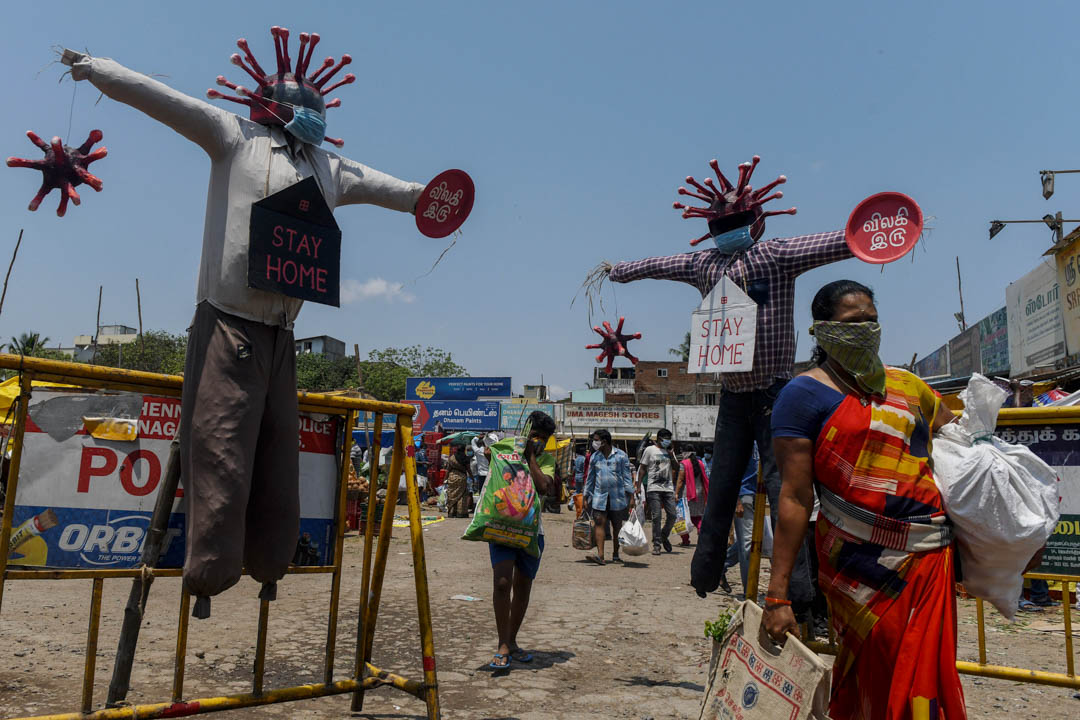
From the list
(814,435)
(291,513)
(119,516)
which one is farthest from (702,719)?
(119,516)

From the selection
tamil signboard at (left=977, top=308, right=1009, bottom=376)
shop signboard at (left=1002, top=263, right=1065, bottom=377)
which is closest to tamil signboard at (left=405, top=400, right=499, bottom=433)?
tamil signboard at (left=977, top=308, right=1009, bottom=376)

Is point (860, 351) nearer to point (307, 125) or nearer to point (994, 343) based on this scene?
point (307, 125)

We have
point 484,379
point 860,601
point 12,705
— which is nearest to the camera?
point 860,601

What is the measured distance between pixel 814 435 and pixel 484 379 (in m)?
30.3

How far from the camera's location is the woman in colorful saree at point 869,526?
2.27 metres

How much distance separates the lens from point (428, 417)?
98.9 feet

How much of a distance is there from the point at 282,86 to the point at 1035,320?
53.6ft

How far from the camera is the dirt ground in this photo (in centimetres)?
395

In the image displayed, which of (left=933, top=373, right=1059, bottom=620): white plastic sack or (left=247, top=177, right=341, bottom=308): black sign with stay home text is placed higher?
(left=247, top=177, right=341, bottom=308): black sign with stay home text

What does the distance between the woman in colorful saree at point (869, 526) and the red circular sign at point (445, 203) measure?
1807mm

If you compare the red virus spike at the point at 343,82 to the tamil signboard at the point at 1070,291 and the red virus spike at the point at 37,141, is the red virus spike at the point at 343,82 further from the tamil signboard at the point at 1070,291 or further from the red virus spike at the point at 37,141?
the tamil signboard at the point at 1070,291

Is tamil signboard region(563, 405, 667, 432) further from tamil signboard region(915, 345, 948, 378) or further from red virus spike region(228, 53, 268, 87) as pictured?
red virus spike region(228, 53, 268, 87)

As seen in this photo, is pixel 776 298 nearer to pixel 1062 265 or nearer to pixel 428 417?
pixel 1062 265

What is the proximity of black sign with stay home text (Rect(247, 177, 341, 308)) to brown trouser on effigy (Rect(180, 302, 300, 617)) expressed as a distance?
0.66 ft
